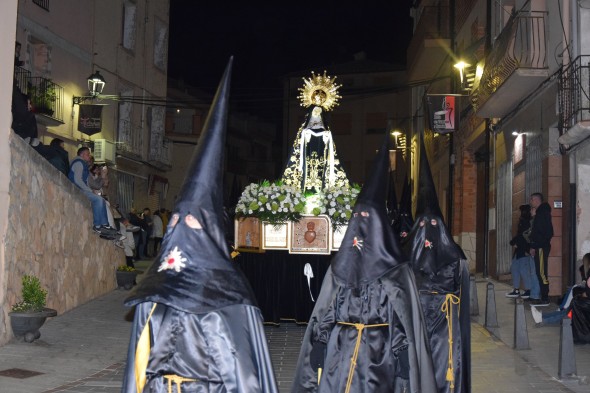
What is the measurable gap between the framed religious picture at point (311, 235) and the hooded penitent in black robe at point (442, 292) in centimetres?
434

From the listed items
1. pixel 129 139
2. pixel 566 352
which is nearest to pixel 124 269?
pixel 566 352

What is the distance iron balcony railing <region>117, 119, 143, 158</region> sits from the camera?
30.5 m

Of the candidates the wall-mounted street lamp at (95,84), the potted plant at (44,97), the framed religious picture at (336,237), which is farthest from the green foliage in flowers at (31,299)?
the wall-mounted street lamp at (95,84)

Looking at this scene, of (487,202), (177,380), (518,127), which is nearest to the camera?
(177,380)

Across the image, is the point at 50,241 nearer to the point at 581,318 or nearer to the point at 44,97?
Answer: the point at 581,318

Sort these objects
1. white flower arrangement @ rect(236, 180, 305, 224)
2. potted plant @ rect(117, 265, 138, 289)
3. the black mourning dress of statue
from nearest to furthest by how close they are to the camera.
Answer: white flower arrangement @ rect(236, 180, 305, 224) → the black mourning dress of statue → potted plant @ rect(117, 265, 138, 289)

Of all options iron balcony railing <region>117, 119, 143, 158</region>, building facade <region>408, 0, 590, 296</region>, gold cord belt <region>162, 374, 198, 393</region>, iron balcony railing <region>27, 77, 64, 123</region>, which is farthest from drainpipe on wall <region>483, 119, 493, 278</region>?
gold cord belt <region>162, 374, 198, 393</region>

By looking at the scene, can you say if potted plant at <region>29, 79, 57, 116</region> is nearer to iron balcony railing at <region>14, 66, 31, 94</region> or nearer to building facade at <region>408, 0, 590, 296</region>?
iron balcony railing at <region>14, 66, 31, 94</region>

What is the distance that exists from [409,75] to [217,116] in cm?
3378

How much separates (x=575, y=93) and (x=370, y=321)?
1037 centimetres

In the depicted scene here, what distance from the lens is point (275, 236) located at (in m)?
13.7

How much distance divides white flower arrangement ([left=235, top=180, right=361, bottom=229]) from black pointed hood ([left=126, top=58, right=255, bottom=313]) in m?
8.02

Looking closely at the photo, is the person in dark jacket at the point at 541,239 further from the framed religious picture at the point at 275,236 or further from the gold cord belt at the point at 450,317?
the gold cord belt at the point at 450,317

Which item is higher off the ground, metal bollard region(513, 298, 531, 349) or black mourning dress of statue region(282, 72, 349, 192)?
black mourning dress of statue region(282, 72, 349, 192)
